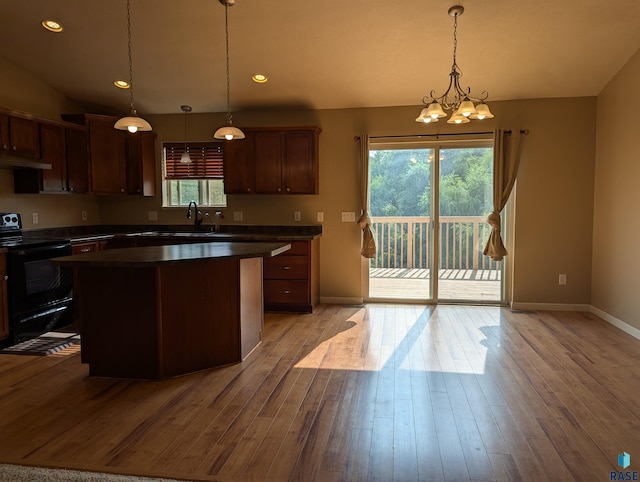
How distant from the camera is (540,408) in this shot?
100 inches

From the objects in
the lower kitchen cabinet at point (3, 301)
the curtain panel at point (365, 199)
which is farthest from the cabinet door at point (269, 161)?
the lower kitchen cabinet at point (3, 301)

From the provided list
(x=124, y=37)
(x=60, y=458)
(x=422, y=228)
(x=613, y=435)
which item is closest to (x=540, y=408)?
(x=613, y=435)

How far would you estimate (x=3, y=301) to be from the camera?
3.78 meters

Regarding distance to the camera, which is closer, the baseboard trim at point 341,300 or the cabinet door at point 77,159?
the cabinet door at point 77,159

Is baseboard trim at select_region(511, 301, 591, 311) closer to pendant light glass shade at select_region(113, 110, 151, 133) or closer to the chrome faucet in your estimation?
the chrome faucet

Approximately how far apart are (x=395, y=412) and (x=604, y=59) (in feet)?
13.0

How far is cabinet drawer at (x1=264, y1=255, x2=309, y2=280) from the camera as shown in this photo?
16.1ft

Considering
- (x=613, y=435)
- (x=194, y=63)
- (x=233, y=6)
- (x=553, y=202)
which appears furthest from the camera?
(x=553, y=202)

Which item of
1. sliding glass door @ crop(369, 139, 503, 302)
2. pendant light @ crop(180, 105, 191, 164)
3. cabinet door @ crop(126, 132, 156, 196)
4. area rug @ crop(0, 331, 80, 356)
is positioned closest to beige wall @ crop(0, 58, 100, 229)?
cabinet door @ crop(126, 132, 156, 196)

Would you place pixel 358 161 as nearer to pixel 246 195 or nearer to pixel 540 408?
pixel 246 195

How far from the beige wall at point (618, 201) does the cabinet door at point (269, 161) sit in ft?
11.8

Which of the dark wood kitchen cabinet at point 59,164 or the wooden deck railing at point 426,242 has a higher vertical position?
the dark wood kitchen cabinet at point 59,164

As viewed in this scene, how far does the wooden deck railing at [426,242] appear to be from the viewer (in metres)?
5.29

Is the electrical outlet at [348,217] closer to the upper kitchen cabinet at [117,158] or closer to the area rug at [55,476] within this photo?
the upper kitchen cabinet at [117,158]
